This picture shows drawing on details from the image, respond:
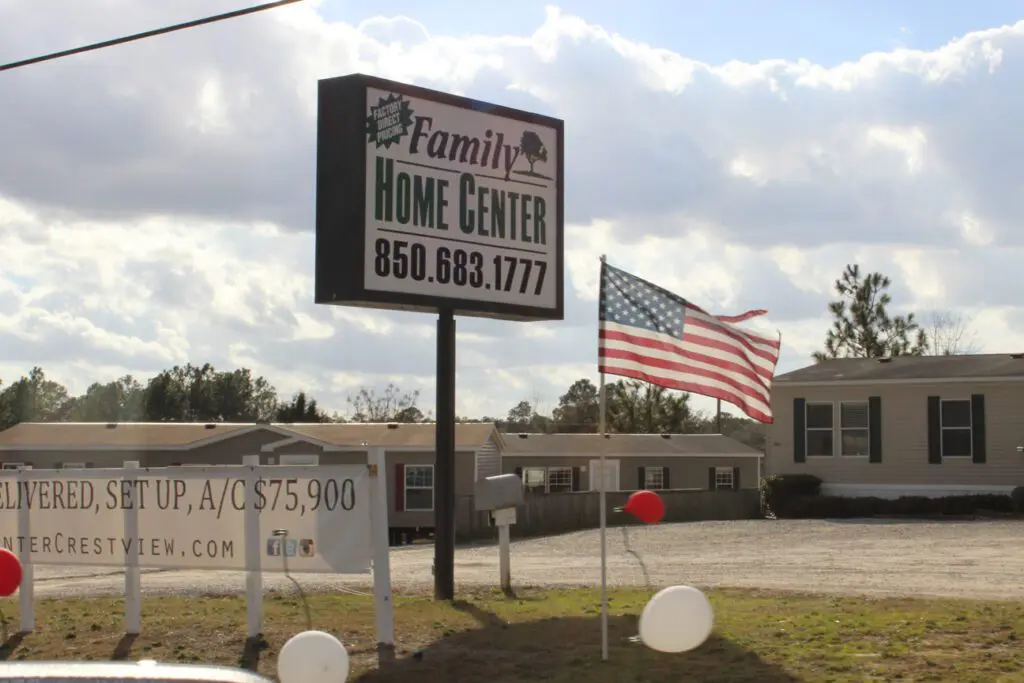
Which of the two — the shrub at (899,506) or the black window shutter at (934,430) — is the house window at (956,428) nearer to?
the black window shutter at (934,430)

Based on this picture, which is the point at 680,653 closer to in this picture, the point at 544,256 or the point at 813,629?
the point at 813,629

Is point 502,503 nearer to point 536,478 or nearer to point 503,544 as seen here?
point 503,544

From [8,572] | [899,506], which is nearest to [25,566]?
[8,572]

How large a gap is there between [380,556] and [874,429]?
942 inches

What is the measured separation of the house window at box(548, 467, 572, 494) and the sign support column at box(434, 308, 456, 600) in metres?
33.9

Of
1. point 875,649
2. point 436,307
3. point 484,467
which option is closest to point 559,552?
point 436,307

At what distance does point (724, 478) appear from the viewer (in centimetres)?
5131

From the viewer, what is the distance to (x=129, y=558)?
12.0m

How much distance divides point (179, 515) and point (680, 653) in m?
4.87

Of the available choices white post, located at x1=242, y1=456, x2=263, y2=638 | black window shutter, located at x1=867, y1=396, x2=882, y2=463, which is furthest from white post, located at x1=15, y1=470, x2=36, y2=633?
black window shutter, located at x1=867, y1=396, x2=882, y2=463

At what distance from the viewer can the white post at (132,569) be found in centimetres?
1176

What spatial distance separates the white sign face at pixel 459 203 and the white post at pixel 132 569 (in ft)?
10.0

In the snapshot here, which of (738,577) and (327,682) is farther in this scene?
(738,577)

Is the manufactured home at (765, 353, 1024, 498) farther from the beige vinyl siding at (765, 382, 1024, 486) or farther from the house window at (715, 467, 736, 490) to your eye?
the house window at (715, 467, 736, 490)
